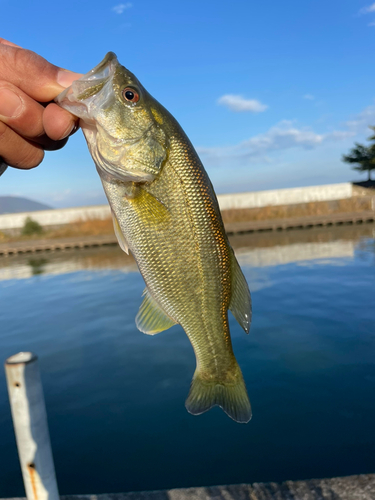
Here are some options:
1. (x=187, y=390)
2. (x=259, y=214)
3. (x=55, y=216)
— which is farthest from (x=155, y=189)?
(x=55, y=216)

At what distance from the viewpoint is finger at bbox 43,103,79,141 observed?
2045 millimetres

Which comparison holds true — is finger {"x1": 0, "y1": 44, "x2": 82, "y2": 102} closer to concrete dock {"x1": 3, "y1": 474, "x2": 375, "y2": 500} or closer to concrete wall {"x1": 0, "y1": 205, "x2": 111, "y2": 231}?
concrete dock {"x1": 3, "y1": 474, "x2": 375, "y2": 500}

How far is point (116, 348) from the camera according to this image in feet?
30.8

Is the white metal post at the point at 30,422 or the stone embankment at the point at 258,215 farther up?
the stone embankment at the point at 258,215

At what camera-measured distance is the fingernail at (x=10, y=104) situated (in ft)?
6.55

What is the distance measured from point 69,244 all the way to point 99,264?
8676 mm

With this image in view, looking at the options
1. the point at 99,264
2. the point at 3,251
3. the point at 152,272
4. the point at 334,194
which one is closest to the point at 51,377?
the point at 152,272

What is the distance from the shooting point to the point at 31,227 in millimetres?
36344

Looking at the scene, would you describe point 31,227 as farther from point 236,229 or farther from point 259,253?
point 259,253

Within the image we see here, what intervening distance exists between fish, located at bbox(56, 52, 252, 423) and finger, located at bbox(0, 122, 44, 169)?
1.28ft

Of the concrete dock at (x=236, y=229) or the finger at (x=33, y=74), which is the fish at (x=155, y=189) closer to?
the finger at (x=33, y=74)

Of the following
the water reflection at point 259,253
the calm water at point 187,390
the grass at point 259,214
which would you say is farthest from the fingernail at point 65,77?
the grass at point 259,214

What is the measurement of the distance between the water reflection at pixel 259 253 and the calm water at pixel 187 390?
530 cm

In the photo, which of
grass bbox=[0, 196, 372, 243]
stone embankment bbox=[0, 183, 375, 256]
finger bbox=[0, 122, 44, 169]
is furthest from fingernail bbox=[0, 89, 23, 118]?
grass bbox=[0, 196, 372, 243]
